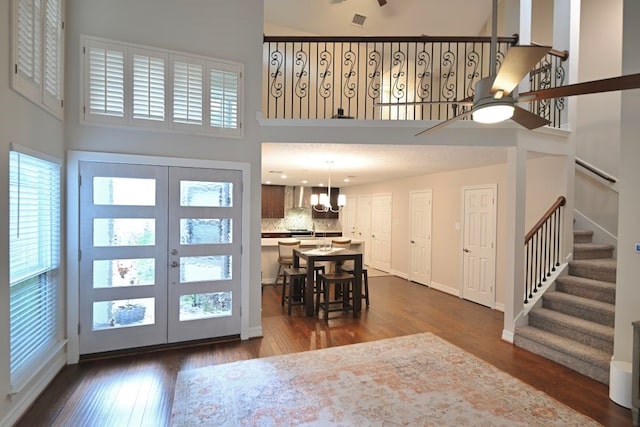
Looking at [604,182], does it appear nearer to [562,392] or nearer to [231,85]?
[562,392]

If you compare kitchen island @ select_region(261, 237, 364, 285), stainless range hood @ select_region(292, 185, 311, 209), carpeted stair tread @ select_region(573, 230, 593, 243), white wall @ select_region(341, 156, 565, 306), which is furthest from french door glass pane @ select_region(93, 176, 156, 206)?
stainless range hood @ select_region(292, 185, 311, 209)

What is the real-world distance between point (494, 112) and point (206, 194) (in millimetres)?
3030

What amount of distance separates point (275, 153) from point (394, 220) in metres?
4.35

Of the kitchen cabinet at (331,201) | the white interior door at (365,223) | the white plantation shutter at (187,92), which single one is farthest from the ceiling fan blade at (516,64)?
the kitchen cabinet at (331,201)

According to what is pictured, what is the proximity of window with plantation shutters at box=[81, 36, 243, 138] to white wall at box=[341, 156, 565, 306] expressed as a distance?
3999 millimetres

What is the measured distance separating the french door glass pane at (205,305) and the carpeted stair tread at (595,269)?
451 cm

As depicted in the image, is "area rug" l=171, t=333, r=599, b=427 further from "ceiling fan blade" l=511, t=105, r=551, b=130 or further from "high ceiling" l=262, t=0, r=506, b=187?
"high ceiling" l=262, t=0, r=506, b=187

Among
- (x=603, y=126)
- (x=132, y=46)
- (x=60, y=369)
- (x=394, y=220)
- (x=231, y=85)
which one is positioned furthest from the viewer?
(x=394, y=220)

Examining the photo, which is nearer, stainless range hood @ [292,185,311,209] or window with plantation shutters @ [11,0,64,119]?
window with plantation shutters @ [11,0,64,119]

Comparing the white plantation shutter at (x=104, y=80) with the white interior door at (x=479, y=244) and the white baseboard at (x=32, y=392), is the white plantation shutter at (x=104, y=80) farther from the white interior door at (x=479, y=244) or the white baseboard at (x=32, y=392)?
the white interior door at (x=479, y=244)

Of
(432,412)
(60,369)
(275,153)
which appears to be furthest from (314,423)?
(275,153)

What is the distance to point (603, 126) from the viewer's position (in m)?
4.96

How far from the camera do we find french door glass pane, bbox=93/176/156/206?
10.9ft

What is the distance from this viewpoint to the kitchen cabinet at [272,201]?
9.63 metres
